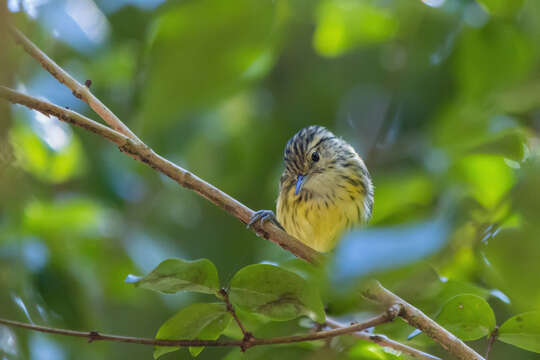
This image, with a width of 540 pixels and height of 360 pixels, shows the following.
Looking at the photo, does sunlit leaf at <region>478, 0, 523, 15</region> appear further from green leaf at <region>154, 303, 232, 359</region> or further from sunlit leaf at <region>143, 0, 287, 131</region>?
green leaf at <region>154, 303, 232, 359</region>

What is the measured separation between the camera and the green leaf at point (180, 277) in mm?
1297

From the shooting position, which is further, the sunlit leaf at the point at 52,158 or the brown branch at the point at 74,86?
the sunlit leaf at the point at 52,158

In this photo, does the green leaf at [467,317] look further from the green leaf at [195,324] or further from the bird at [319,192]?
the bird at [319,192]

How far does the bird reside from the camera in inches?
117

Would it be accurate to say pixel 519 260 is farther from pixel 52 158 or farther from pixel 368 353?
pixel 52 158

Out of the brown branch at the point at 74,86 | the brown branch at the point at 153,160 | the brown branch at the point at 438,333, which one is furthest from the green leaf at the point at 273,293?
the brown branch at the point at 74,86

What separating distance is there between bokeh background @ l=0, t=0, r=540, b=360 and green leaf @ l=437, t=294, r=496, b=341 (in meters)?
0.09

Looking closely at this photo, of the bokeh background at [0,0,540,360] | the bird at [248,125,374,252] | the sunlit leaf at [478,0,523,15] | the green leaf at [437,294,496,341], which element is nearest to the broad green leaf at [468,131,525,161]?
the bokeh background at [0,0,540,360]

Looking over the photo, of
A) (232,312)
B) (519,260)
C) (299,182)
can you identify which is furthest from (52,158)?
(519,260)

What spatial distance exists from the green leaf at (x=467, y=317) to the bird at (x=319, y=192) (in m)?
1.38

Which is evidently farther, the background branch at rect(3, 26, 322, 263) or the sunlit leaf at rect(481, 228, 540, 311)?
the background branch at rect(3, 26, 322, 263)

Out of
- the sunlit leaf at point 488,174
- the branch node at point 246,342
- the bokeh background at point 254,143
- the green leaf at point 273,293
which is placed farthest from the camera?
the branch node at point 246,342

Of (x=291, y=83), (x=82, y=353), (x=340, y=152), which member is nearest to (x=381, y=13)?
(x=291, y=83)

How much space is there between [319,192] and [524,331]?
5.87ft
